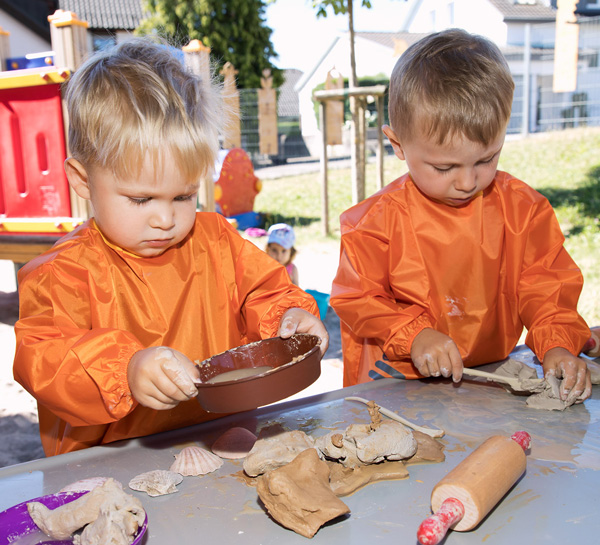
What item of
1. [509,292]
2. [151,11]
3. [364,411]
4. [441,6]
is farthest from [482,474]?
[441,6]

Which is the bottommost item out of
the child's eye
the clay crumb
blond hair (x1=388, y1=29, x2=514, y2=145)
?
the clay crumb

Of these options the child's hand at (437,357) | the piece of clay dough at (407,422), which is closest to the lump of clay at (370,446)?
the piece of clay dough at (407,422)

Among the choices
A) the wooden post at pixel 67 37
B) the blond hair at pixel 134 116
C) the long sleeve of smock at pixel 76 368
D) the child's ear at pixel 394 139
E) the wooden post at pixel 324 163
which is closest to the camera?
the long sleeve of smock at pixel 76 368

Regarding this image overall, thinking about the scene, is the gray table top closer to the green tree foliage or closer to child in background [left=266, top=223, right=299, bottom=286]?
child in background [left=266, top=223, right=299, bottom=286]

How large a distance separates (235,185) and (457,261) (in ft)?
23.9

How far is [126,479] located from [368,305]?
891mm

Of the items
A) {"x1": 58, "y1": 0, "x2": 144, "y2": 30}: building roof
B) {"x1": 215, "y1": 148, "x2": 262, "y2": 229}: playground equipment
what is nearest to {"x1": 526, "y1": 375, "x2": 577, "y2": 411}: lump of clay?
{"x1": 215, "y1": 148, "x2": 262, "y2": 229}: playground equipment

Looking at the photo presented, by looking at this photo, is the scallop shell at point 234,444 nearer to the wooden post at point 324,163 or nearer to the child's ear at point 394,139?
the child's ear at point 394,139

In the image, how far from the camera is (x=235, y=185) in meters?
8.91

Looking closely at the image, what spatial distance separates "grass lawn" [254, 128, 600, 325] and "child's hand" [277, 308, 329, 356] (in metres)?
3.98

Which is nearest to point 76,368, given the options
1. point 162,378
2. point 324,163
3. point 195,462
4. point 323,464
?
point 162,378

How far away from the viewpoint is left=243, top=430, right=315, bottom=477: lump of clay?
113 cm

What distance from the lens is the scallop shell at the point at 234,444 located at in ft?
4.08

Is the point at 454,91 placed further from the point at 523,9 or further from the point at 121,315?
the point at 523,9
